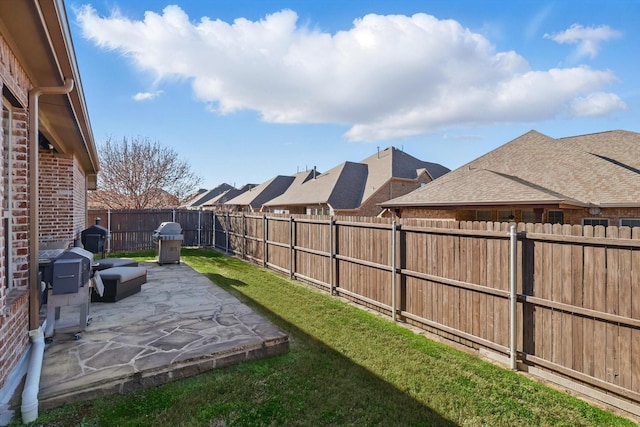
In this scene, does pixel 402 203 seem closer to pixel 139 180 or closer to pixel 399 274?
pixel 399 274

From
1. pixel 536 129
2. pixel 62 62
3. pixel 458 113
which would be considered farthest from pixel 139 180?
pixel 458 113

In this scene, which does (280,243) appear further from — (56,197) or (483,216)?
(483,216)

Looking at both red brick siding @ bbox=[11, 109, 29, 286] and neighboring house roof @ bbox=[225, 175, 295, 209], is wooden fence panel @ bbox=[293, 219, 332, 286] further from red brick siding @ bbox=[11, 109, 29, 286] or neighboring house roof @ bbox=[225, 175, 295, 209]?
neighboring house roof @ bbox=[225, 175, 295, 209]

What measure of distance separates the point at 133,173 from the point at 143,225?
7.75 m

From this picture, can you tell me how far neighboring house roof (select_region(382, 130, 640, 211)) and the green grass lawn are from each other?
848cm

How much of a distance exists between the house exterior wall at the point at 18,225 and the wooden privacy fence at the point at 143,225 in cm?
1267

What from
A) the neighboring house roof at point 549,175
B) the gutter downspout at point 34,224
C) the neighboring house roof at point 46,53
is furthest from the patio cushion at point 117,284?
the neighboring house roof at point 549,175

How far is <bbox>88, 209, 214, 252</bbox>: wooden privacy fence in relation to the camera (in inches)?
575

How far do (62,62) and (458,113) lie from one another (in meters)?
29.7

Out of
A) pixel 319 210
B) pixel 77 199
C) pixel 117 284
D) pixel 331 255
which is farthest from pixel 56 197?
pixel 319 210

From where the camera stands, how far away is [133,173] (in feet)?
69.8

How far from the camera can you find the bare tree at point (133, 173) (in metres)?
21.2

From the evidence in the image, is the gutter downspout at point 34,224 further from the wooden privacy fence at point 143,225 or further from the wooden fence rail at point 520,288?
the wooden privacy fence at point 143,225

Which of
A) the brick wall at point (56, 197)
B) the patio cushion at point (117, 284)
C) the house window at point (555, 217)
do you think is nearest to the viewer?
the patio cushion at point (117, 284)
